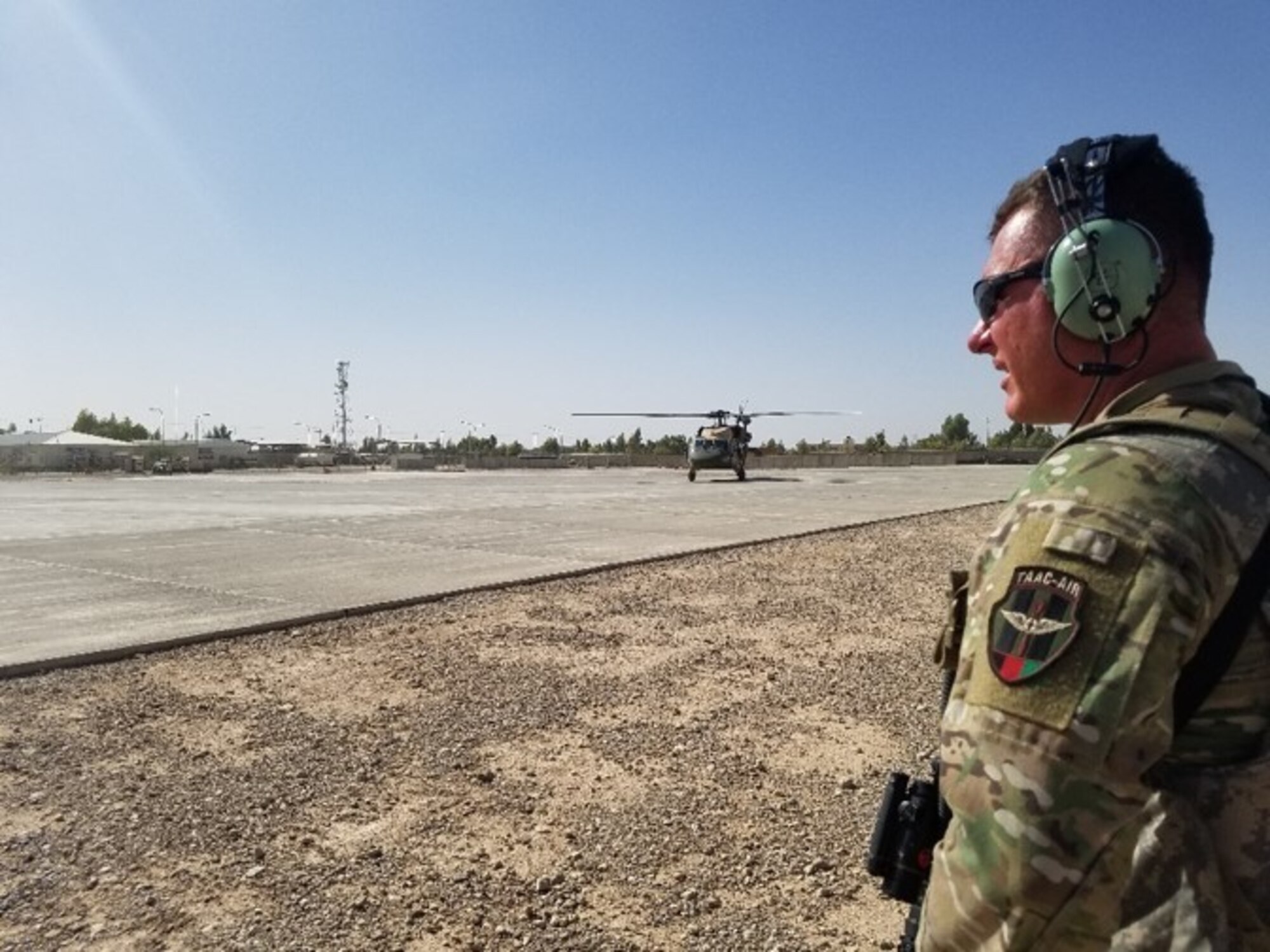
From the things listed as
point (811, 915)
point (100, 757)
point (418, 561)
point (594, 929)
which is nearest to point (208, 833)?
point (100, 757)

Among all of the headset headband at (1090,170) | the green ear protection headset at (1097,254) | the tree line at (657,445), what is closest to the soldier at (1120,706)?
the green ear protection headset at (1097,254)

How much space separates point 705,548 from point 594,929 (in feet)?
33.0

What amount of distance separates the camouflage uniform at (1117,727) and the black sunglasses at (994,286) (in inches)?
19.9

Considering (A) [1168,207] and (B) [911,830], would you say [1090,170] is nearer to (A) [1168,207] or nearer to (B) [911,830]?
(A) [1168,207]

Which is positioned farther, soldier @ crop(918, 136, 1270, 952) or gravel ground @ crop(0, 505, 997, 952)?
gravel ground @ crop(0, 505, 997, 952)

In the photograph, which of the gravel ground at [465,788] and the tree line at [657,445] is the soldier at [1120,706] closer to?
the gravel ground at [465,788]

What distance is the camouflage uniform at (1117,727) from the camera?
1231 millimetres

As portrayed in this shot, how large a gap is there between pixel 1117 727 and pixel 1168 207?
1021 millimetres

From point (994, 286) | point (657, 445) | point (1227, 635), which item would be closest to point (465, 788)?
point (994, 286)

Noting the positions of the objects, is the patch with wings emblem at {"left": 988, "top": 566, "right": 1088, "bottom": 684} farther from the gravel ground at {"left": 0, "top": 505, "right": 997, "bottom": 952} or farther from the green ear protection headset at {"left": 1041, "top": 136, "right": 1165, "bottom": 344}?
the gravel ground at {"left": 0, "top": 505, "right": 997, "bottom": 952}

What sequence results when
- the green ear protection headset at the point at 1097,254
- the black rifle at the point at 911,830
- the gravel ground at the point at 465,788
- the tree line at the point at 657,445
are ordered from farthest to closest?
the tree line at the point at 657,445
the gravel ground at the point at 465,788
the black rifle at the point at 911,830
the green ear protection headset at the point at 1097,254

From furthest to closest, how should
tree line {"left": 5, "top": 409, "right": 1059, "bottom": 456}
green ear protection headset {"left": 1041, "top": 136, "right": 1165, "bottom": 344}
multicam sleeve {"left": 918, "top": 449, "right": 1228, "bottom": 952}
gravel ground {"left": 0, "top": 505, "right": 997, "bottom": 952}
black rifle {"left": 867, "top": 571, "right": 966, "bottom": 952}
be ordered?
tree line {"left": 5, "top": 409, "right": 1059, "bottom": 456}
gravel ground {"left": 0, "top": 505, "right": 997, "bottom": 952}
black rifle {"left": 867, "top": 571, "right": 966, "bottom": 952}
green ear protection headset {"left": 1041, "top": 136, "right": 1165, "bottom": 344}
multicam sleeve {"left": 918, "top": 449, "right": 1228, "bottom": 952}

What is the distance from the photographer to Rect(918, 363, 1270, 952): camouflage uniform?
4.04 feet

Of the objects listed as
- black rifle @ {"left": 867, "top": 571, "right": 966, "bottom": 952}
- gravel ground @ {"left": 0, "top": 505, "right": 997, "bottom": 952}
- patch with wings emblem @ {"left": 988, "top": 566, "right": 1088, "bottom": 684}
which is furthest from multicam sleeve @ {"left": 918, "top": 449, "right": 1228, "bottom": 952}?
gravel ground @ {"left": 0, "top": 505, "right": 997, "bottom": 952}
